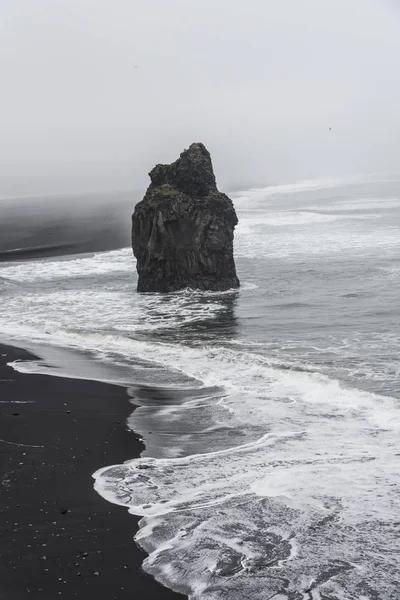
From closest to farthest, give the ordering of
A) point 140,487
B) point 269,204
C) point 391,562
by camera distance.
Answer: point 391,562 < point 140,487 < point 269,204

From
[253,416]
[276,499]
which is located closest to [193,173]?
[253,416]

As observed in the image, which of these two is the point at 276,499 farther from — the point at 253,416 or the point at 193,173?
the point at 193,173

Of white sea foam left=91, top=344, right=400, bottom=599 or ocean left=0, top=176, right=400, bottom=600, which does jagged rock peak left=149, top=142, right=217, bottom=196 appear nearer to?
ocean left=0, top=176, right=400, bottom=600

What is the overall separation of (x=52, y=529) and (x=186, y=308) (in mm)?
23849

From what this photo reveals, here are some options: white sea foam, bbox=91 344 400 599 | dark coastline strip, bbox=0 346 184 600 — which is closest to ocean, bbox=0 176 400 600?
white sea foam, bbox=91 344 400 599

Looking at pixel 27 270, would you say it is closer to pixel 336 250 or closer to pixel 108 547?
pixel 336 250

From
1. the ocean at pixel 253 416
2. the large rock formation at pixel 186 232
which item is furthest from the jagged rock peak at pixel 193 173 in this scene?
the ocean at pixel 253 416

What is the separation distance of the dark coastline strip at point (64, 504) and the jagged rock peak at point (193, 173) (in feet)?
69.9

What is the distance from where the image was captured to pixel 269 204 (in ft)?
384

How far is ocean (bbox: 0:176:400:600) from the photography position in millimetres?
11586

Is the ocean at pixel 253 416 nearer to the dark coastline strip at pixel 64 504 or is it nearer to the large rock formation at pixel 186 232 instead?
the dark coastline strip at pixel 64 504

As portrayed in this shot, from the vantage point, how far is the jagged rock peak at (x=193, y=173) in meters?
40.5

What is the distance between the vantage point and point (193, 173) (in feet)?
133

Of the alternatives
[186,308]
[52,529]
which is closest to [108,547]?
[52,529]
